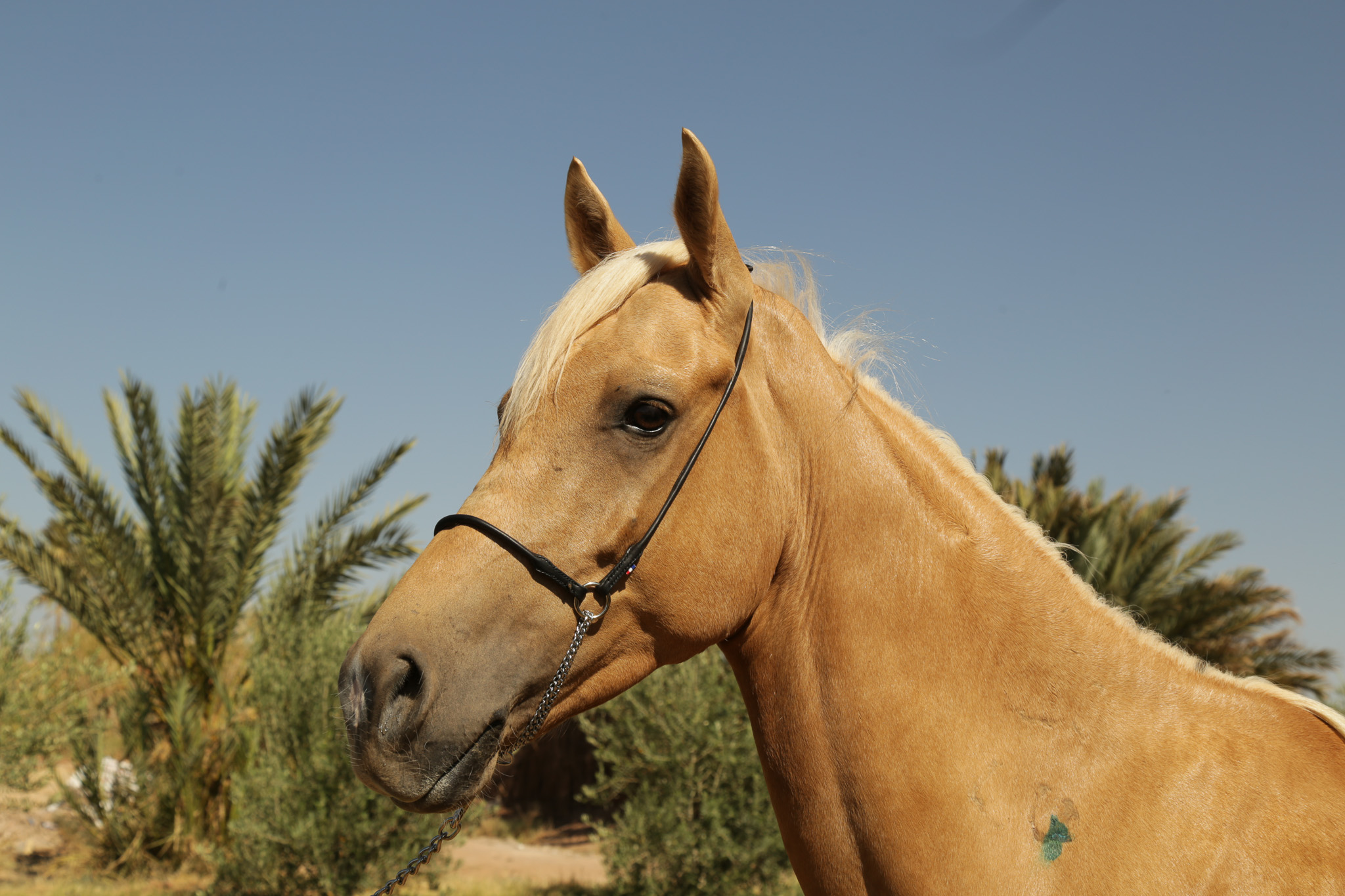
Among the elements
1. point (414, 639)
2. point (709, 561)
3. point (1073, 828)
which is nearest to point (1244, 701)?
point (1073, 828)

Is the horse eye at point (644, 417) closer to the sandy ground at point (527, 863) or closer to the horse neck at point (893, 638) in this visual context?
the horse neck at point (893, 638)

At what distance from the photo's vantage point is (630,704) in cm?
1003

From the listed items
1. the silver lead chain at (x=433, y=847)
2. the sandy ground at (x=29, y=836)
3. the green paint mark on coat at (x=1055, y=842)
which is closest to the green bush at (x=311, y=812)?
the sandy ground at (x=29, y=836)

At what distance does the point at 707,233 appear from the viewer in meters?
1.97

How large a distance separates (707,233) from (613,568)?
814 millimetres

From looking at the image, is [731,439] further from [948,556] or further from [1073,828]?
[1073,828]

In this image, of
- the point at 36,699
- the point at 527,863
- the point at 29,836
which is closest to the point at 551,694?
the point at 36,699

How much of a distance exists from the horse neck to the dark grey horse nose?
2.59 feet

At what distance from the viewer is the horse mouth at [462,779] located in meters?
1.65

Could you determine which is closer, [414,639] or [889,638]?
[414,639]

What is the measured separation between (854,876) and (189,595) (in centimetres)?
1208

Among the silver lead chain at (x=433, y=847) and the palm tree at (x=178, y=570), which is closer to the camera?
the silver lead chain at (x=433, y=847)

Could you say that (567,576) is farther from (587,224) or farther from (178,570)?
(178,570)

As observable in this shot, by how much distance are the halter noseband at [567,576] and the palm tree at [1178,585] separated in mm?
9560
